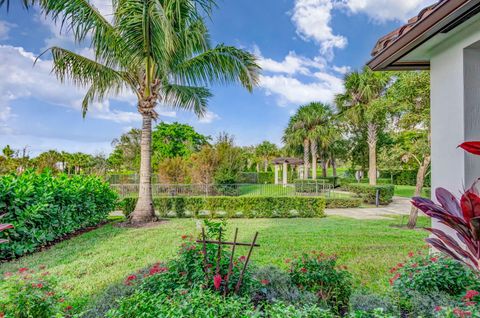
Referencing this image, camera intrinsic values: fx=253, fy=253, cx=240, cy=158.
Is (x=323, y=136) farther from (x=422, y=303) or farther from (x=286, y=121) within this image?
(x=422, y=303)

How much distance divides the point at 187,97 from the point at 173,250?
18.9 ft

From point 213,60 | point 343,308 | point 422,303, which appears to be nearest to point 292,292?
point 343,308

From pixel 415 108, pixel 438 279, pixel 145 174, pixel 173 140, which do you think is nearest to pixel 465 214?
pixel 438 279

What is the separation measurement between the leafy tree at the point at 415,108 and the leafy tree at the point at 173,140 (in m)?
24.2

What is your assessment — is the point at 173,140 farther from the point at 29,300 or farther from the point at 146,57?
the point at 29,300

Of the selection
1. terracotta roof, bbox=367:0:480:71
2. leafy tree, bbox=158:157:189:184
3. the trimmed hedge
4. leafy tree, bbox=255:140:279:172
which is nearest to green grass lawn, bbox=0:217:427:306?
terracotta roof, bbox=367:0:480:71

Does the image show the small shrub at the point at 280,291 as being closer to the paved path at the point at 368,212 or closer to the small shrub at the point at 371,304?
the small shrub at the point at 371,304

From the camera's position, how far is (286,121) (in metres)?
26.7

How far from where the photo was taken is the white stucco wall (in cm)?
238

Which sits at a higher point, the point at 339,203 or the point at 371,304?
the point at 371,304

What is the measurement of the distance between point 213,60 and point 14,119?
973 centimetres

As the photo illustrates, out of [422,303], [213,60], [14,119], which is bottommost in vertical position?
[422,303]

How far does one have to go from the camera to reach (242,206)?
32.9ft

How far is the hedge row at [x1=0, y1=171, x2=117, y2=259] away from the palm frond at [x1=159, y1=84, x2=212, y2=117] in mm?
4085
